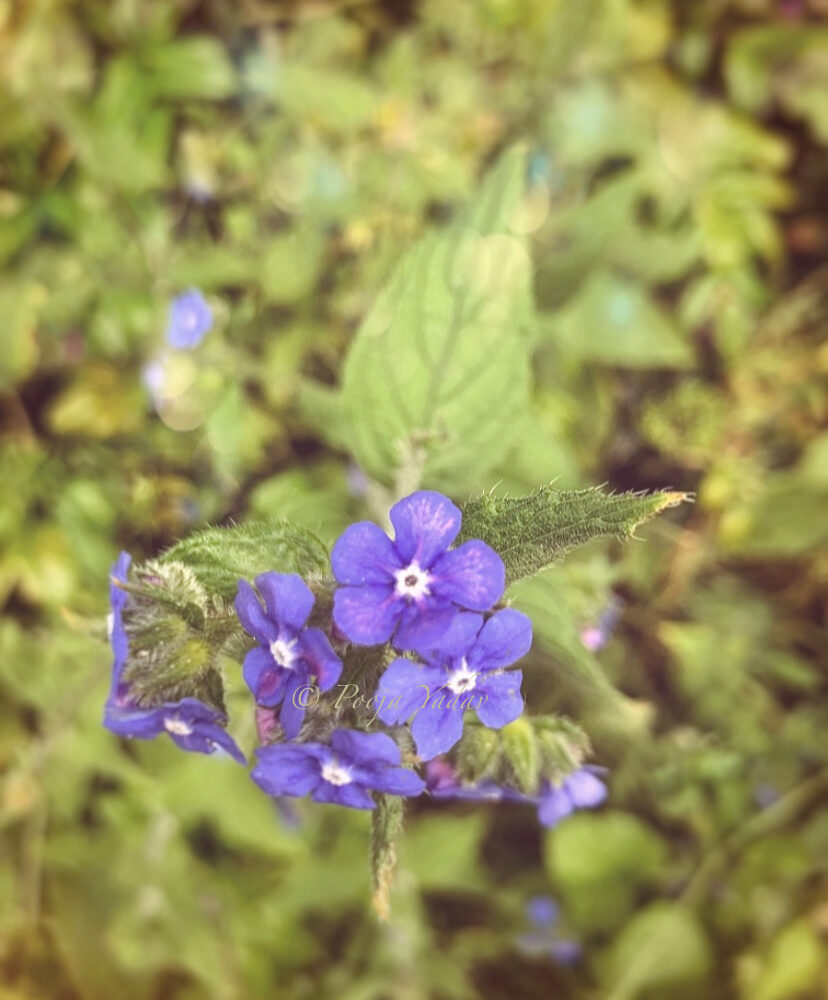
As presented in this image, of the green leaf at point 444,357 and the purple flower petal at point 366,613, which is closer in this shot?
the purple flower petal at point 366,613

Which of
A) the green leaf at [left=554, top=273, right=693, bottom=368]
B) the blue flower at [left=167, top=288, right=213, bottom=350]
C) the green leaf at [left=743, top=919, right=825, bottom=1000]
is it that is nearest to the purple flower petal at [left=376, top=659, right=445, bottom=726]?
the blue flower at [left=167, top=288, right=213, bottom=350]

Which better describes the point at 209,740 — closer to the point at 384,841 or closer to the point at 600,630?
the point at 384,841

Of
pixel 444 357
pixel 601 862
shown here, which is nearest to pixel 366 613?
pixel 444 357

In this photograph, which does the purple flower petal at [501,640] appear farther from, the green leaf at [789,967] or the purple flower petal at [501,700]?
the green leaf at [789,967]

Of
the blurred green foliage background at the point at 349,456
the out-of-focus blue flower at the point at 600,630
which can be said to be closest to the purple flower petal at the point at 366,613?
the out-of-focus blue flower at the point at 600,630

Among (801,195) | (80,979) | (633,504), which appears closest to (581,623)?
(633,504)

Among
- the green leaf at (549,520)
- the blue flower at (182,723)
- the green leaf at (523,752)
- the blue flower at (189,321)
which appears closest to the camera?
the green leaf at (549,520)

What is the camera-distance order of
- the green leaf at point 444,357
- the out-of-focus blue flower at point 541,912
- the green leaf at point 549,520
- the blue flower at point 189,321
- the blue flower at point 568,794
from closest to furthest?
the green leaf at point 549,520, the blue flower at point 568,794, the green leaf at point 444,357, the blue flower at point 189,321, the out-of-focus blue flower at point 541,912

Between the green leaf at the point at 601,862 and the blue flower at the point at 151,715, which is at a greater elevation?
the blue flower at the point at 151,715
